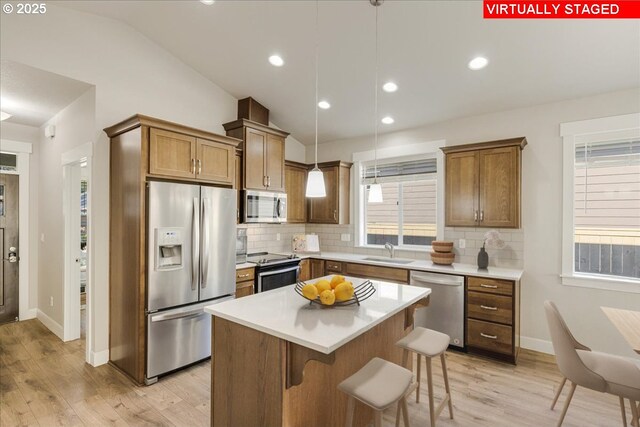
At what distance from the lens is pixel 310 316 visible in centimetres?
175

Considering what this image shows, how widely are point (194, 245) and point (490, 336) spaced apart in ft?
10.1

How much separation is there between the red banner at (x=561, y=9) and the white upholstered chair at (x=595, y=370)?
2.19 metres

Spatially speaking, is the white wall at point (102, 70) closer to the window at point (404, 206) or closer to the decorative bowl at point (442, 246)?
the window at point (404, 206)

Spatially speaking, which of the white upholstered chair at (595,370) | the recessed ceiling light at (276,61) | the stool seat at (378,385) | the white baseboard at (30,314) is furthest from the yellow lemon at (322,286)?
the white baseboard at (30,314)

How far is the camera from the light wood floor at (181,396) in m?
2.36

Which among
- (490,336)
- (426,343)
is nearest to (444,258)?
(490,336)

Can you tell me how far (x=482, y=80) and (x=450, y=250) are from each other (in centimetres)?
191

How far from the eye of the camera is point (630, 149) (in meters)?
3.18

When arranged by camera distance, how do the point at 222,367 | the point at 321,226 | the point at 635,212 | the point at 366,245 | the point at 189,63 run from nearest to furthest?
the point at 222,367, the point at 635,212, the point at 189,63, the point at 366,245, the point at 321,226

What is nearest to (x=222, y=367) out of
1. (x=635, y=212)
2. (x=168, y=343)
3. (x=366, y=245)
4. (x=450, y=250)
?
(x=168, y=343)

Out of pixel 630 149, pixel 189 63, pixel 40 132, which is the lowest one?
pixel 630 149

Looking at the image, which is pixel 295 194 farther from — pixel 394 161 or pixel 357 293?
pixel 357 293

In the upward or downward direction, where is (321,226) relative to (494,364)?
upward

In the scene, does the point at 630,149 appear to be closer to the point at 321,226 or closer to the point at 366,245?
the point at 366,245
